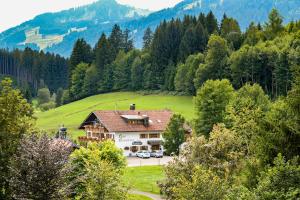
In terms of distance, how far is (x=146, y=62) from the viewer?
488 ft

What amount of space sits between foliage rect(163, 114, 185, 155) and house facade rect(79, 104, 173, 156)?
9826 mm

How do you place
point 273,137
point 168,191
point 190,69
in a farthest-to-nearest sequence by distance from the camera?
point 190,69 → point 168,191 → point 273,137

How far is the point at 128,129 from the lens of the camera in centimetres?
9319

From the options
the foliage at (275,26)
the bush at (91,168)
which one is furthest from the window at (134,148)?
the foliage at (275,26)

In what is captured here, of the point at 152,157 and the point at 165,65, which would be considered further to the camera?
the point at 165,65

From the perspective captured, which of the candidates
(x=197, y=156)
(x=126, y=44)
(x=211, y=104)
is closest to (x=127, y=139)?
(x=211, y=104)

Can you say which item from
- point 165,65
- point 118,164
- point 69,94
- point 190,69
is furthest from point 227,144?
point 69,94

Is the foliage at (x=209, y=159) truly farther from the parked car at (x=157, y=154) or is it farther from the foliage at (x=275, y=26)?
the foliage at (x=275, y=26)

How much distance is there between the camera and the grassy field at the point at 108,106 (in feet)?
370

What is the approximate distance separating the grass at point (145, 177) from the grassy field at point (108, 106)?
34.3m

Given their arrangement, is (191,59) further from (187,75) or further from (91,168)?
(91,168)

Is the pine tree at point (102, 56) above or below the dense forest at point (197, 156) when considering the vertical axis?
above

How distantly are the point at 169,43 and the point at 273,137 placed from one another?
402ft

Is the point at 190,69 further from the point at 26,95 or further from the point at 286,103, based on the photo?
the point at 286,103
